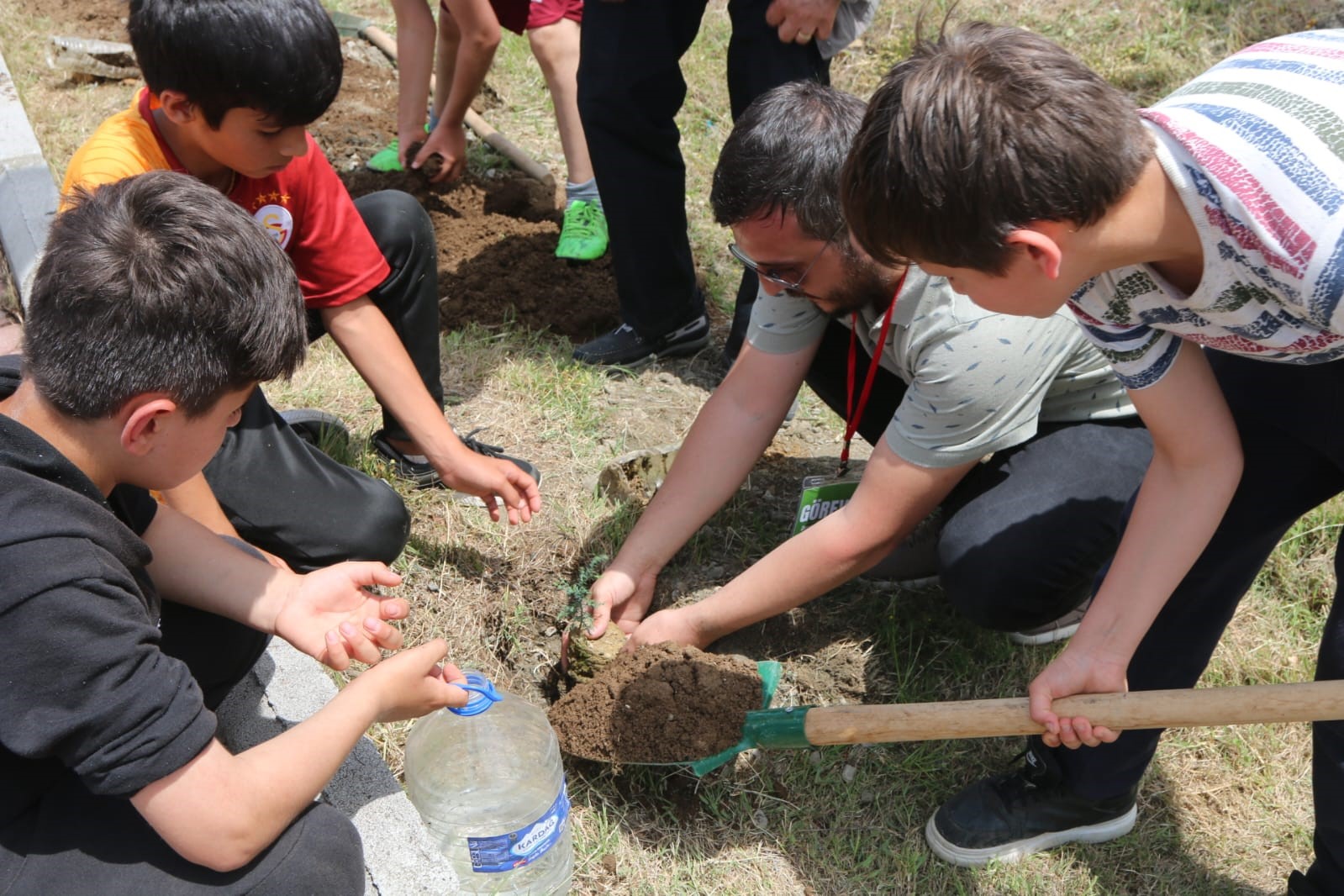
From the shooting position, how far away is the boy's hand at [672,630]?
265 centimetres

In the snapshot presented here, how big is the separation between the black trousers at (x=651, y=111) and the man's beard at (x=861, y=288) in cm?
131

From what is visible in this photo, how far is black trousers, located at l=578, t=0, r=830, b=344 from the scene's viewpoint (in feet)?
11.8

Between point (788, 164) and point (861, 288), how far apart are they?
0.33 metres

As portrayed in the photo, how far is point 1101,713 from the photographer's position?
6.68ft

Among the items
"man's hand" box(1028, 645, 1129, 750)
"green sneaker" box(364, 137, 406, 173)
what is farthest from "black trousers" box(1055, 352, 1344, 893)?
"green sneaker" box(364, 137, 406, 173)

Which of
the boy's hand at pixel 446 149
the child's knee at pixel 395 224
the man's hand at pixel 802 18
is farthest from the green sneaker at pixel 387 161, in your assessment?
the man's hand at pixel 802 18

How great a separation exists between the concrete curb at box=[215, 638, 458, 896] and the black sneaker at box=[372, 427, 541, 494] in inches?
33.6

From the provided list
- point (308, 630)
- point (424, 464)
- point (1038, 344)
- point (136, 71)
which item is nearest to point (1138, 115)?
point (1038, 344)

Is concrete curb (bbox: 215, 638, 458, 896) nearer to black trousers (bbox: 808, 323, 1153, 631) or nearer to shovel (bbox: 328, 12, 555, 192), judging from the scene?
Result: black trousers (bbox: 808, 323, 1153, 631)

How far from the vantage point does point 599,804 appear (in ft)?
8.29

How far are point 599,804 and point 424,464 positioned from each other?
126cm

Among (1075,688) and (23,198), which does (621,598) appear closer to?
(1075,688)

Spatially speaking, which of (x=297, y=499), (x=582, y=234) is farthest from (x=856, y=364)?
(x=582, y=234)

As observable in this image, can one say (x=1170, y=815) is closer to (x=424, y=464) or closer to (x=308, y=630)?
(x=308, y=630)
